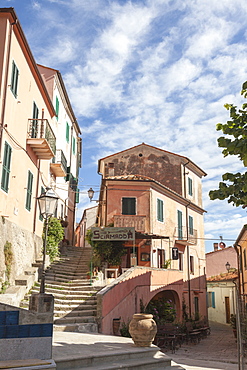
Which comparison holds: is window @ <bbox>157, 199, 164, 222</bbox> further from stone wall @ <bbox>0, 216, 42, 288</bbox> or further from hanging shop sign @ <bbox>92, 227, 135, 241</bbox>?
stone wall @ <bbox>0, 216, 42, 288</bbox>

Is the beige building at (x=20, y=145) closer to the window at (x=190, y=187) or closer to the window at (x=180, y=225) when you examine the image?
the window at (x=180, y=225)

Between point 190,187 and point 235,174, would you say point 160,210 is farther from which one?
point 235,174

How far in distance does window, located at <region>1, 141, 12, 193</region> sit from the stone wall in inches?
39.9

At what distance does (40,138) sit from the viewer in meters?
14.1

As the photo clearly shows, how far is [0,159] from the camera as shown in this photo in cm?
1123

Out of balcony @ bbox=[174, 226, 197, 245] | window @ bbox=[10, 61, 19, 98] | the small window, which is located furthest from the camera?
the small window

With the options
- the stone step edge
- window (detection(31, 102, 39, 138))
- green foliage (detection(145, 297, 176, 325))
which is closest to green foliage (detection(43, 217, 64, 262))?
window (detection(31, 102, 39, 138))

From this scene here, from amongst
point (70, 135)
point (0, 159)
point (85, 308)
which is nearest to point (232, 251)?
point (70, 135)

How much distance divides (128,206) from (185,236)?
6008 mm

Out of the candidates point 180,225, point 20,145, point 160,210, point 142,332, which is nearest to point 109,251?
point 160,210

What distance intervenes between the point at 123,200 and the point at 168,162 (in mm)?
6832

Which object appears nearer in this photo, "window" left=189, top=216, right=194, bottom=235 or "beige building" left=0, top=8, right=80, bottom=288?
"beige building" left=0, top=8, right=80, bottom=288

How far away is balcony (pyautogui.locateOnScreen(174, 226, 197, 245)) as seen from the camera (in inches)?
1002

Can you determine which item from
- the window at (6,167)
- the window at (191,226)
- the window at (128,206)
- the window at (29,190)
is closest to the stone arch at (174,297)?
the window at (128,206)
